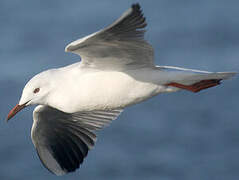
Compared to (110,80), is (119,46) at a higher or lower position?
higher

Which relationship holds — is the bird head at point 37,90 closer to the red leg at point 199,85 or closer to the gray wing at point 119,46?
the gray wing at point 119,46

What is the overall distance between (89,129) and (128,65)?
1.27 meters

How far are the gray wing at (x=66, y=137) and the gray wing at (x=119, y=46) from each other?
1.15 metres

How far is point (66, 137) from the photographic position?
7.24m

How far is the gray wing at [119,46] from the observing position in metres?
5.33

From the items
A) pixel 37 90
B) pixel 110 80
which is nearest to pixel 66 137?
pixel 37 90

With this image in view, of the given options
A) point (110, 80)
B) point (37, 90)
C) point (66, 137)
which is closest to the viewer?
point (110, 80)

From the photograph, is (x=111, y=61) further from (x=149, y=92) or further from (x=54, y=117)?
(x=54, y=117)

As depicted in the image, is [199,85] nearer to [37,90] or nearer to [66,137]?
[37,90]

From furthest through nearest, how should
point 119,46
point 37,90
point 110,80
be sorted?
point 37,90 < point 110,80 < point 119,46

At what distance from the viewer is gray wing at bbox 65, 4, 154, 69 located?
5332 millimetres

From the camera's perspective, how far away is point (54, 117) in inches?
278

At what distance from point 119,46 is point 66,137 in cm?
174

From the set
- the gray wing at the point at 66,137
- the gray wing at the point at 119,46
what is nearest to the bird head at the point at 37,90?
the gray wing at the point at 119,46
